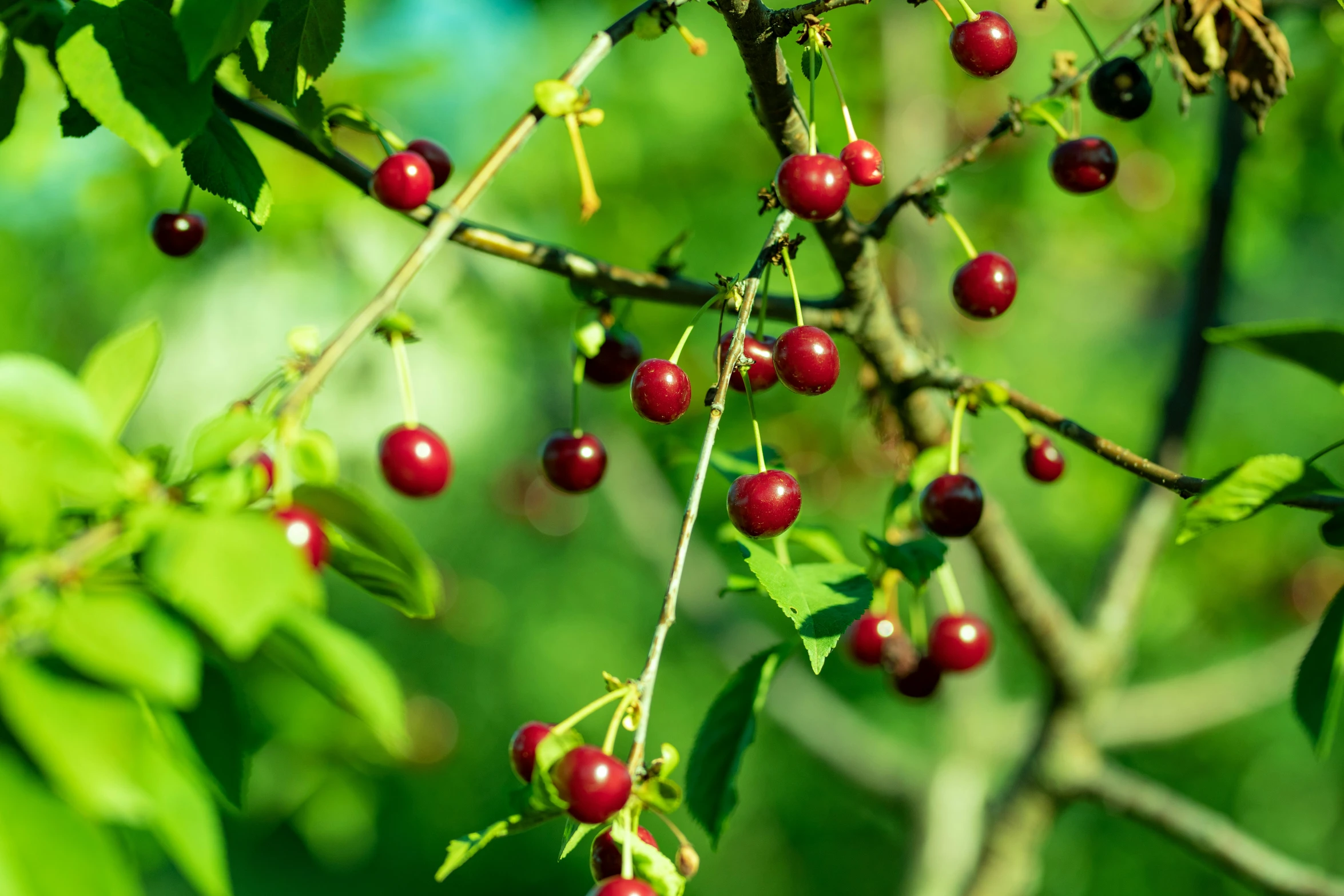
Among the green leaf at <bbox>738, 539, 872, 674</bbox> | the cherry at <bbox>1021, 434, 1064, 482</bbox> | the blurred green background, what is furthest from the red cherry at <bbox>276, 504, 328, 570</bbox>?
the cherry at <bbox>1021, 434, 1064, 482</bbox>

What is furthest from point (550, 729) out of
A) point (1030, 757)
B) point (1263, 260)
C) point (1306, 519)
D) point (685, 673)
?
point (685, 673)

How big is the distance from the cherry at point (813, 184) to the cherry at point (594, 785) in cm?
53

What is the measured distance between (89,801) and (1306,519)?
5090 mm

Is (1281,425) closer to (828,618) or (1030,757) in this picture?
(1030,757)

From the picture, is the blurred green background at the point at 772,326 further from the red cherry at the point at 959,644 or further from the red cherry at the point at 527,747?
the red cherry at the point at 527,747

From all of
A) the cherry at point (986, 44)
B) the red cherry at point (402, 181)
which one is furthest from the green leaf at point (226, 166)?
the cherry at point (986, 44)

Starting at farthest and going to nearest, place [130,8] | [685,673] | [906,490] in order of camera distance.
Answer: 1. [685,673]
2. [906,490]
3. [130,8]

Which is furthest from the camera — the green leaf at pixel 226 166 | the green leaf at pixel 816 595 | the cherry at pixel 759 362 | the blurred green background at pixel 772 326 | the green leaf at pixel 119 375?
the blurred green background at pixel 772 326

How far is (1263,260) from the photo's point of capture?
125 inches

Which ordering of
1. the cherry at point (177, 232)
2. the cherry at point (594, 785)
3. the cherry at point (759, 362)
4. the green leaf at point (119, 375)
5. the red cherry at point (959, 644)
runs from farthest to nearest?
the red cherry at point (959, 644)
the cherry at point (177, 232)
the cherry at point (759, 362)
the cherry at point (594, 785)
the green leaf at point (119, 375)

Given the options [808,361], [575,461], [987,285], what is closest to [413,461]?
[575,461]

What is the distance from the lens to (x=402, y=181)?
3.47 ft

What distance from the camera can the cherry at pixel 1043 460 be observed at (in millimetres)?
1322

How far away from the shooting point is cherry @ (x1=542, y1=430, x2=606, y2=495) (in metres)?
1.31
